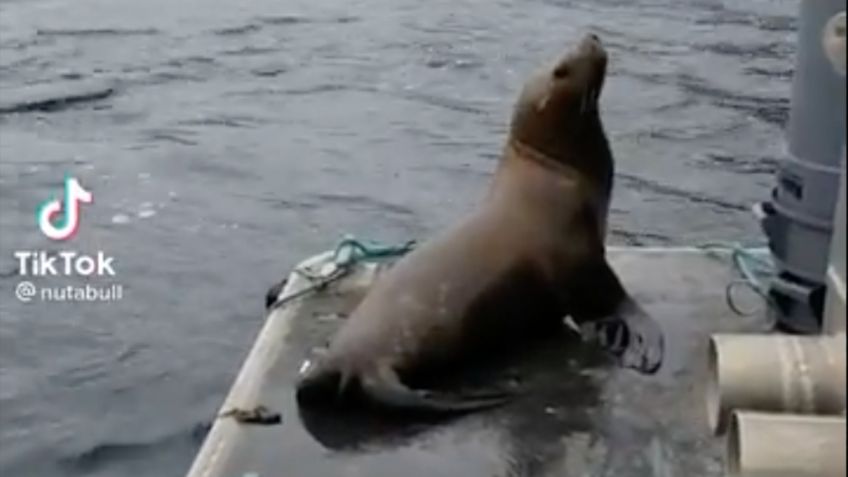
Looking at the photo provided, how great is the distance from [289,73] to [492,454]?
814 cm

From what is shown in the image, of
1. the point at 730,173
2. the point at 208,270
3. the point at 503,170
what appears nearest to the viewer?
the point at 503,170

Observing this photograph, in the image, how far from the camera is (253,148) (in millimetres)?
10391

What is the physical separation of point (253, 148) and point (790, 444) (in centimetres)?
888

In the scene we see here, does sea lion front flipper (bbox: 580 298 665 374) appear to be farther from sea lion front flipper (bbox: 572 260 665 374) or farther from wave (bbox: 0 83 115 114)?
wave (bbox: 0 83 115 114)

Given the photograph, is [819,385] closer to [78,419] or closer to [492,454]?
[492,454]

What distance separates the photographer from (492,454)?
4188 millimetres

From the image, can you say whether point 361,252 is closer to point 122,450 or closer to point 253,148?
point 122,450

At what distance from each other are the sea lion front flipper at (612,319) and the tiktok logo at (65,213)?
4248 millimetres

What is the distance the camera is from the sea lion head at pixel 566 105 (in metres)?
5.08

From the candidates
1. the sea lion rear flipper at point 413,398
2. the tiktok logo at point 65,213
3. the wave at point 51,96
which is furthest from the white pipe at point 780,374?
the wave at point 51,96

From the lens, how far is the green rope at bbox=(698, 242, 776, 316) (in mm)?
5164

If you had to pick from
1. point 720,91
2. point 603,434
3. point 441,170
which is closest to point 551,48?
point 720,91

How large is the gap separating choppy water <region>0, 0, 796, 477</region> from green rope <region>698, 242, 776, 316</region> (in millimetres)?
2037

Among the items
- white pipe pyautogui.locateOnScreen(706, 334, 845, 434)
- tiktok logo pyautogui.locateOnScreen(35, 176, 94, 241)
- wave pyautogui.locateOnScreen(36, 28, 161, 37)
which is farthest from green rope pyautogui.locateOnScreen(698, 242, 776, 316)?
wave pyautogui.locateOnScreen(36, 28, 161, 37)
